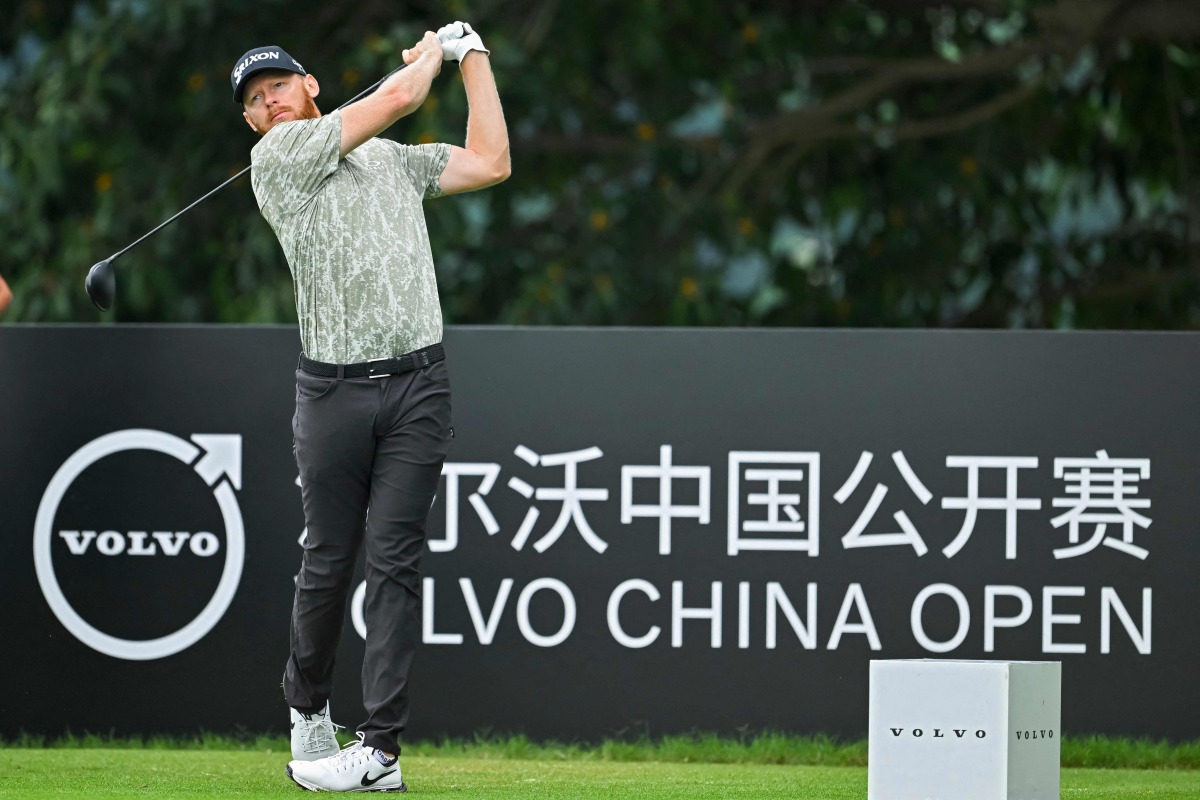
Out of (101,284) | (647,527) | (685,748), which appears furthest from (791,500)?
(101,284)

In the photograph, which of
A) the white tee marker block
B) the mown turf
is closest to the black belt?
the mown turf

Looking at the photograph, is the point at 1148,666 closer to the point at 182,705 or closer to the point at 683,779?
the point at 683,779

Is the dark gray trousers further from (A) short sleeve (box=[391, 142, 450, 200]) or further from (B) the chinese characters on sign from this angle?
(B) the chinese characters on sign

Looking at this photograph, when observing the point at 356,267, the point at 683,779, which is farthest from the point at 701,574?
the point at 356,267

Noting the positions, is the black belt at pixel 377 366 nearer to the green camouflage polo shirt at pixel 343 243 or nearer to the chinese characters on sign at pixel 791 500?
the green camouflage polo shirt at pixel 343 243

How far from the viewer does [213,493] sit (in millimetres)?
5703

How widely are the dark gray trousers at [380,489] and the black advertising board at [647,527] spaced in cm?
119

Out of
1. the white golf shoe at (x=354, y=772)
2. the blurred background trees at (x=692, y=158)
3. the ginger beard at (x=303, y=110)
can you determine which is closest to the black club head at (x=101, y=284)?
the ginger beard at (x=303, y=110)

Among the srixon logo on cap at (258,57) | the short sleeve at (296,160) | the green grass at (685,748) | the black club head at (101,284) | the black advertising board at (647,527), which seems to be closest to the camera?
the short sleeve at (296,160)

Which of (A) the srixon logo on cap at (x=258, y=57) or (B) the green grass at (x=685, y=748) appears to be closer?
(A) the srixon logo on cap at (x=258, y=57)

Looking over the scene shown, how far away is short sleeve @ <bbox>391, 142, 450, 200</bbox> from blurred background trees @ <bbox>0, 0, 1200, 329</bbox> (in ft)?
14.2

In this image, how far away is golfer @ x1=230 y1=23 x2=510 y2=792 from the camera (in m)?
4.39

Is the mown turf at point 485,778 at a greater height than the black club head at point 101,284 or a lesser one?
lesser

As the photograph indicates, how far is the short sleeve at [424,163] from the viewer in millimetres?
4570
